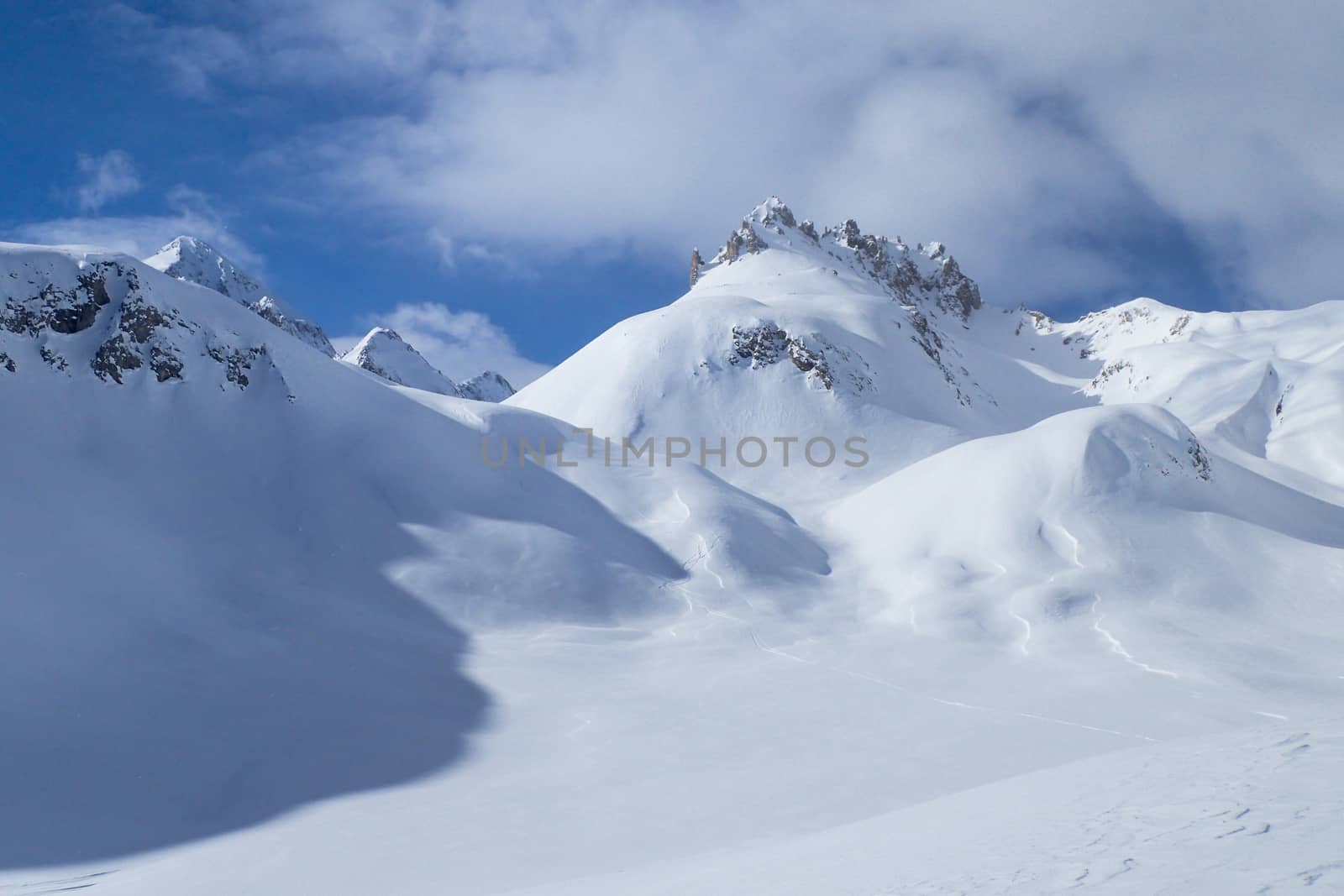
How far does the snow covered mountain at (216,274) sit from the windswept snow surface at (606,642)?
81.4 m

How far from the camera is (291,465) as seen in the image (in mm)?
25328

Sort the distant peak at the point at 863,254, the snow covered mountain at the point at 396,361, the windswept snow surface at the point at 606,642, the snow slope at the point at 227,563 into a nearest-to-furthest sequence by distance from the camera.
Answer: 1. the windswept snow surface at the point at 606,642
2. the snow slope at the point at 227,563
3. the distant peak at the point at 863,254
4. the snow covered mountain at the point at 396,361

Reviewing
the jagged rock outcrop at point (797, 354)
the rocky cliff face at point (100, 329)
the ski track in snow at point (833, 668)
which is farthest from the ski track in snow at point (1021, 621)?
the rocky cliff face at point (100, 329)

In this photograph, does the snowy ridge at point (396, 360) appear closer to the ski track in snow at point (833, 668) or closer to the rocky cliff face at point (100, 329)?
the rocky cliff face at point (100, 329)

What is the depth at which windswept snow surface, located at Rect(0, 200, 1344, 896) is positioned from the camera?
8508 mm

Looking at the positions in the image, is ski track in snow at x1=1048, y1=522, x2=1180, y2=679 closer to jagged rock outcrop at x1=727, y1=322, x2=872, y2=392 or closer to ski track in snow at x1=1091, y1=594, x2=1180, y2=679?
ski track in snow at x1=1091, y1=594, x2=1180, y2=679

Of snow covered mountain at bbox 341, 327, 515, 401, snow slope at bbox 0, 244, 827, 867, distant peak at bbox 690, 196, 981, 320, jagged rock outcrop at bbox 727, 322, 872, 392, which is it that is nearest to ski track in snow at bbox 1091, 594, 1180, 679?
snow slope at bbox 0, 244, 827, 867

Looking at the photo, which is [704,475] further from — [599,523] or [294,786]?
[294,786]

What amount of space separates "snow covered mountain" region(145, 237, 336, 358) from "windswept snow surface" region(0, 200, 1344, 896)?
81371 mm

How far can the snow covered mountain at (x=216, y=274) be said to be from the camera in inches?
4210

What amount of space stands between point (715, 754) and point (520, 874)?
15.3 ft

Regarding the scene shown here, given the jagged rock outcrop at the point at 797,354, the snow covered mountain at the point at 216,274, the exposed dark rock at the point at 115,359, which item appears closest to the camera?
the exposed dark rock at the point at 115,359

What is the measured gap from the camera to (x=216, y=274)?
115 m

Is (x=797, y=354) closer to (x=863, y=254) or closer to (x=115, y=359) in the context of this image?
(x=115, y=359)
